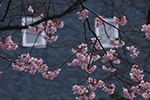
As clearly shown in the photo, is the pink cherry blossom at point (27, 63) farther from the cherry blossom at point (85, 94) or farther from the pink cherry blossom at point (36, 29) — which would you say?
the cherry blossom at point (85, 94)

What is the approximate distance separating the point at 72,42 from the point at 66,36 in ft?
A: 1.33

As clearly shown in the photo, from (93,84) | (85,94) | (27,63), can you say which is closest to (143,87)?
(93,84)

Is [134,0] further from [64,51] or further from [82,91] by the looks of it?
[82,91]

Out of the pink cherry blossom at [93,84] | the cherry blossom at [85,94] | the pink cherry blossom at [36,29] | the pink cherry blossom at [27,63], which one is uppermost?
the pink cherry blossom at [36,29]

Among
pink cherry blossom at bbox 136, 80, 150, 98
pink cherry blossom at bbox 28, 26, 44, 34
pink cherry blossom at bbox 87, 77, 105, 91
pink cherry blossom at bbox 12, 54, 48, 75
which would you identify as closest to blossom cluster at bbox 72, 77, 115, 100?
pink cherry blossom at bbox 87, 77, 105, 91

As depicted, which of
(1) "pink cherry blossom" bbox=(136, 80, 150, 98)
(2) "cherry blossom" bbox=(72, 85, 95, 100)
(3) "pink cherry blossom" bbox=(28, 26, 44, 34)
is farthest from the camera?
(2) "cherry blossom" bbox=(72, 85, 95, 100)

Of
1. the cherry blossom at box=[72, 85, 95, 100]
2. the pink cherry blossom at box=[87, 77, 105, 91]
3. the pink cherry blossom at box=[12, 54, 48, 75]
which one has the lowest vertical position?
the cherry blossom at box=[72, 85, 95, 100]

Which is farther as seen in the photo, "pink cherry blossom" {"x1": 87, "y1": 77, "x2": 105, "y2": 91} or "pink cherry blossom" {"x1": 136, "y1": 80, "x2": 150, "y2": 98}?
"pink cherry blossom" {"x1": 87, "y1": 77, "x2": 105, "y2": 91}

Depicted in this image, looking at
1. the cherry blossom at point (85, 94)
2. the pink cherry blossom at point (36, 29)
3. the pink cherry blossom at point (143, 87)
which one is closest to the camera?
the pink cherry blossom at point (143, 87)

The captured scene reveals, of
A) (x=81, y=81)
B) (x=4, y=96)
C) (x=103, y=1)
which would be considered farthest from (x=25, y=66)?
(x=103, y=1)

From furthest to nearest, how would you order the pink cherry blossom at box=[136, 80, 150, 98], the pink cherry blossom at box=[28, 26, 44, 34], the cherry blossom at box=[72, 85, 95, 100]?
the cherry blossom at box=[72, 85, 95, 100], the pink cherry blossom at box=[28, 26, 44, 34], the pink cherry blossom at box=[136, 80, 150, 98]

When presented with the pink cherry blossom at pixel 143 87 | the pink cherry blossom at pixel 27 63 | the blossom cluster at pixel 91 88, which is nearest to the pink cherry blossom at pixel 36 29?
the pink cherry blossom at pixel 27 63

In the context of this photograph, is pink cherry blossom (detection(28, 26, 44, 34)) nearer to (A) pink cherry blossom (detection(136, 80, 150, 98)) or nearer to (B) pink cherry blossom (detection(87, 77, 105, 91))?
(B) pink cherry blossom (detection(87, 77, 105, 91))

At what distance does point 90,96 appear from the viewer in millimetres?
7395
